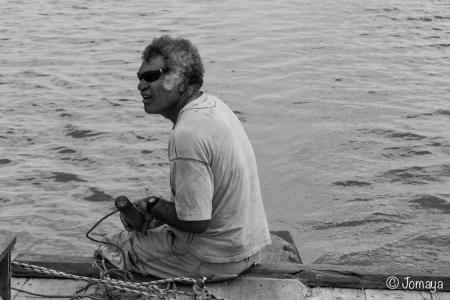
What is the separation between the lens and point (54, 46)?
1455 centimetres

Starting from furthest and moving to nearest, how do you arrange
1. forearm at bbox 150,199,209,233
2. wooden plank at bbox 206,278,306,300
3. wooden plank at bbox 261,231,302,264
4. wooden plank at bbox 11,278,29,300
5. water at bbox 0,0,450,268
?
water at bbox 0,0,450,268
wooden plank at bbox 261,231,302,264
wooden plank at bbox 11,278,29,300
wooden plank at bbox 206,278,306,300
forearm at bbox 150,199,209,233

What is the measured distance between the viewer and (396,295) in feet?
13.7

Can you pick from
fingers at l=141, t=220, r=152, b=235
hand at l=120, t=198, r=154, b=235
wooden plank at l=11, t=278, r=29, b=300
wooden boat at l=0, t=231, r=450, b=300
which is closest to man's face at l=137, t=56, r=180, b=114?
hand at l=120, t=198, r=154, b=235

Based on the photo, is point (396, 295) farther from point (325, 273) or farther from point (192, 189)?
point (192, 189)

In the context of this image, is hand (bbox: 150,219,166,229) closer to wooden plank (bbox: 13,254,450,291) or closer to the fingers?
the fingers

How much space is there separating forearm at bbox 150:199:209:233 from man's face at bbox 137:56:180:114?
0.53 m

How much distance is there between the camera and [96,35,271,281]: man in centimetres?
372

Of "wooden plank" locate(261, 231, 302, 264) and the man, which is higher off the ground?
the man

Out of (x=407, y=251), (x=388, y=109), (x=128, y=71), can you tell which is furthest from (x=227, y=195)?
(x=128, y=71)

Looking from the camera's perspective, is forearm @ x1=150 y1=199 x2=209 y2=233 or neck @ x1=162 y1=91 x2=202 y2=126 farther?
neck @ x1=162 y1=91 x2=202 y2=126

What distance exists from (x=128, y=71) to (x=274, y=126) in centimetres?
371

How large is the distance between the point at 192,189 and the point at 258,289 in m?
0.85

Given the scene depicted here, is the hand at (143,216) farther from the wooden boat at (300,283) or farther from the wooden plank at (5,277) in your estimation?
the wooden plank at (5,277)

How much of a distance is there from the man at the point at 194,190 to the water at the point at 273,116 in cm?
297
